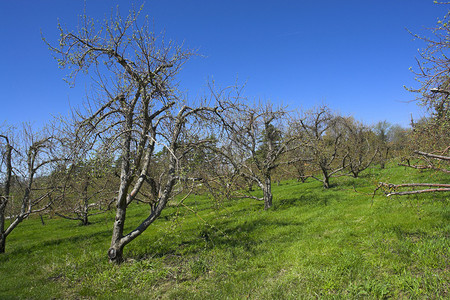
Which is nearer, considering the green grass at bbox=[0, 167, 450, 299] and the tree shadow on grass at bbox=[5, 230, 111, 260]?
the green grass at bbox=[0, 167, 450, 299]

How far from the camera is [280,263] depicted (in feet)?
20.9

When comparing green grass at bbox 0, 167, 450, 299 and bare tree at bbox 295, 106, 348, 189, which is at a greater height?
bare tree at bbox 295, 106, 348, 189

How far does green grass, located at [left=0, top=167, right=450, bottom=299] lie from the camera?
491 cm

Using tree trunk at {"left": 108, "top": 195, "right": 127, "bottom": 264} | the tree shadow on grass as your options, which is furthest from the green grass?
the tree shadow on grass

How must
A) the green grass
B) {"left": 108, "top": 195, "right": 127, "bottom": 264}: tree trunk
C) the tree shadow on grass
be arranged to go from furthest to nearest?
the tree shadow on grass < {"left": 108, "top": 195, "right": 127, "bottom": 264}: tree trunk < the green grass

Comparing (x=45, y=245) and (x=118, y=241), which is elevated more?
(x=118, y=241)

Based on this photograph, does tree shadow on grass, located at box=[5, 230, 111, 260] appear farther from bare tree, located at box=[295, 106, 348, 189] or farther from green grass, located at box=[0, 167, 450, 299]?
bare tree, located at box=[295, 106, 348, 189]

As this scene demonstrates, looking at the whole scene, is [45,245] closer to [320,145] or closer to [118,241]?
[118,241]

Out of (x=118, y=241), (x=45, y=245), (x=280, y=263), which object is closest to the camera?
(x=280, y=263)

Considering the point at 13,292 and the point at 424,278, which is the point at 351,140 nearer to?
the point at 424,278

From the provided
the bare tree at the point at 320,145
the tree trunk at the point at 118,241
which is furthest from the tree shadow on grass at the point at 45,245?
the bare tree at the point at 320,145

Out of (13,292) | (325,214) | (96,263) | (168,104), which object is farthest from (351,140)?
(13,292)

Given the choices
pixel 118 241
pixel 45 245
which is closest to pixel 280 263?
pixel 118 241

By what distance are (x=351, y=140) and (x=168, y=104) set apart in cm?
1982
